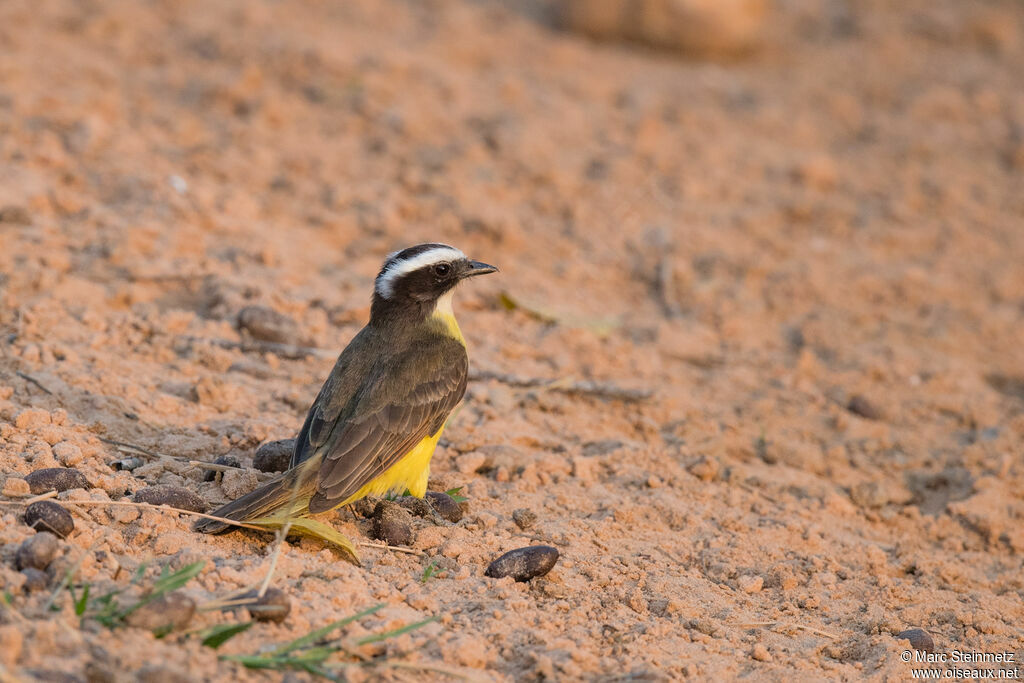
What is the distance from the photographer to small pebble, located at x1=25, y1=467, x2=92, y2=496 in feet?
16.0

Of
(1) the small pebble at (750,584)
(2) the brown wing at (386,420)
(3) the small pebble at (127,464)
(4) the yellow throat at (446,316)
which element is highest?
(4) the yellow throat at (446,316)

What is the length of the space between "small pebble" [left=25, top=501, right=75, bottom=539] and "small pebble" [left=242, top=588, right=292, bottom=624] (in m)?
0.89

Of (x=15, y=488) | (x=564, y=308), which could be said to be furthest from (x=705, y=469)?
(x=15, y=488)

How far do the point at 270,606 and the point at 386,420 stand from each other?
5.00 feet

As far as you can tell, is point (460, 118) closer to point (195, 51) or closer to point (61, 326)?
point (195, 51)

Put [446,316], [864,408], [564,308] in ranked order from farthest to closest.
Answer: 1. [564,308]
2. [864,408]
3. [446,316]

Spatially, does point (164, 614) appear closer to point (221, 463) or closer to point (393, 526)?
point (393, 526)

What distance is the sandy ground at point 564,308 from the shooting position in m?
4.83

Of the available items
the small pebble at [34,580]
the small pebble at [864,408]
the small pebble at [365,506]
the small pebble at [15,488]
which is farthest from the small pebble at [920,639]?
the small pebble at [15,488]

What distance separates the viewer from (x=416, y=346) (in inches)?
238

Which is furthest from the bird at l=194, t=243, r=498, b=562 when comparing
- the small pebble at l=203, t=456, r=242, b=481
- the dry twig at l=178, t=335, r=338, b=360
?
Result: the dry twig at l=178, t=335, r=338, b=360

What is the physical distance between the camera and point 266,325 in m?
7.15

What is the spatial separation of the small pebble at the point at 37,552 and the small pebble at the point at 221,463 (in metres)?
1.27

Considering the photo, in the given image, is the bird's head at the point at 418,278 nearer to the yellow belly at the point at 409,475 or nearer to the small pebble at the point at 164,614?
the yellow belly at the point at 409,475
